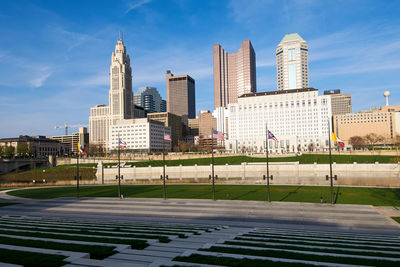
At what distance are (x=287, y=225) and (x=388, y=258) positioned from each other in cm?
1469

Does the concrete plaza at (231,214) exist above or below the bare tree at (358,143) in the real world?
below

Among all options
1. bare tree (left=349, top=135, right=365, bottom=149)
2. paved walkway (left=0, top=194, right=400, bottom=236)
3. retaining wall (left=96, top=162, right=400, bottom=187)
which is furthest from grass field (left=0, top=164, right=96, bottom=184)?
bare tree (left=349, top=135, right=365, bottom=149)

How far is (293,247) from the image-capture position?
527 inches

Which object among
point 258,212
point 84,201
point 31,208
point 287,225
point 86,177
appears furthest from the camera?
point 86,177

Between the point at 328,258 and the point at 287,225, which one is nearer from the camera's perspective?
the point at 328,258

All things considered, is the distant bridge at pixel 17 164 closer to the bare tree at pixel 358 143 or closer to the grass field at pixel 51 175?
the grass field at pixel 51 175

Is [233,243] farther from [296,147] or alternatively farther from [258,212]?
[296,147]

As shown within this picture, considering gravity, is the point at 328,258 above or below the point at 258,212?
above

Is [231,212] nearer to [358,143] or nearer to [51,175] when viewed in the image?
[51,175]

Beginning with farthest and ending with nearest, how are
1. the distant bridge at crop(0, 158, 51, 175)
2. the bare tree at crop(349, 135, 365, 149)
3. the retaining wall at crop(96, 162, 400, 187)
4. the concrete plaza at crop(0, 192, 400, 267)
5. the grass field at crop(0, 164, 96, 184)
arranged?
the bare tree at crop(349, 135, 365, 149)
the distant bridge at crop(0, 158, 51, 175)
the grass field at crop(0, 164, 96, 184)
the retaining wall at crop(96, 162, 400, 187)
the concrete plaza at crop(0, 192, 400, 267)

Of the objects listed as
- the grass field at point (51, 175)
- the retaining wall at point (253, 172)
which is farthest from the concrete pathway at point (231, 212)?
the grass field at point (51, 175)

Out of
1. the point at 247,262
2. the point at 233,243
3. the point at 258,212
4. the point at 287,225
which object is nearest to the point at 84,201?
the point at 258,212

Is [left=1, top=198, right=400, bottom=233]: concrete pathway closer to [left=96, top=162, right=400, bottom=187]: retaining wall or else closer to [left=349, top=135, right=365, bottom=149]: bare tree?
[left=96, top=162, right=400, bottom=187]: retaining wall

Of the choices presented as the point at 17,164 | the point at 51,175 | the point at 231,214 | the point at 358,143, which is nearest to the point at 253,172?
the point at 231,214
